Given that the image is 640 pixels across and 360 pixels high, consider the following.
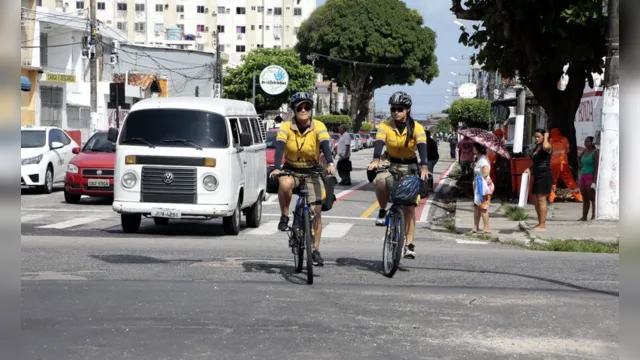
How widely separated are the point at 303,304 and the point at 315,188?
6.93 ft

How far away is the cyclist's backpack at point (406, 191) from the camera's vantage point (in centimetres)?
1046

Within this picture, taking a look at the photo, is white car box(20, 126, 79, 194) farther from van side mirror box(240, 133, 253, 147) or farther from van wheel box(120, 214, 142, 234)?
van side mirror box(240, 133, 253, 147)

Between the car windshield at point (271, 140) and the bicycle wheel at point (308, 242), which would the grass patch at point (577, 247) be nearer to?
the bicycle wheel at point (308, 242)

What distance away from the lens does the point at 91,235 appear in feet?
50.2

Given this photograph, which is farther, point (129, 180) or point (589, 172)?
point (589, 172)

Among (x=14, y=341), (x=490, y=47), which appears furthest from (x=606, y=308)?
(x=490, y=47)

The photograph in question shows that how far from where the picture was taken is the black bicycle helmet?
1065 centimetres

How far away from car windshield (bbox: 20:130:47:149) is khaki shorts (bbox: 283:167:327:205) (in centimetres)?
1573

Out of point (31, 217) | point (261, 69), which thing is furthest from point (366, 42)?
point (31, 217)

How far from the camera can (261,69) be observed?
8275 cm

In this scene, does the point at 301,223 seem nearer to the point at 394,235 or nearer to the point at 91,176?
the point at 394,235

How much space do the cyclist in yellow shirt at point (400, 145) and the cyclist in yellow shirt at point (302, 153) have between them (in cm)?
61

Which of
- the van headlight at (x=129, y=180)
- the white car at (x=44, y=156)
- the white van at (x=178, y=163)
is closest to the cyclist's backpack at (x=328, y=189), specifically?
the white van at (x=178, y=163)

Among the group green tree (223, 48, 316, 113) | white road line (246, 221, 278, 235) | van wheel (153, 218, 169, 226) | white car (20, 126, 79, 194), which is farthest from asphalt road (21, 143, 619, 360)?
green tree (223, 48, 316, 113)
